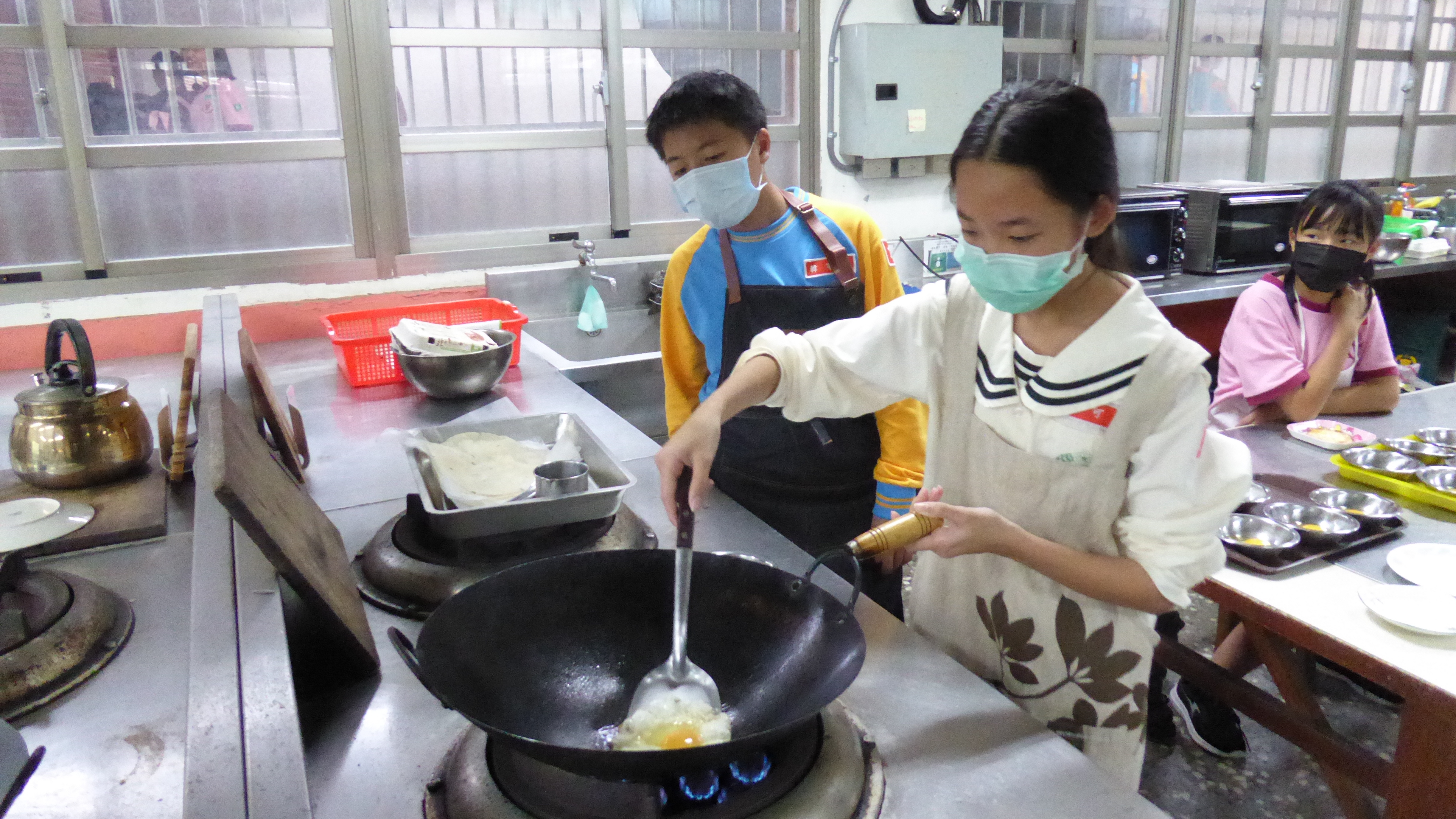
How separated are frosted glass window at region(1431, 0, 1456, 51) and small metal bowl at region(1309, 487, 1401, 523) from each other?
192 inches

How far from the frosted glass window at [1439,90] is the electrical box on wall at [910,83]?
134 inches

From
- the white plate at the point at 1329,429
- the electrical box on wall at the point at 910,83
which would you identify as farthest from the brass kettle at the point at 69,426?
the electrical box on wall at the point at 910,83

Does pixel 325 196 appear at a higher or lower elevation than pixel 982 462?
higher

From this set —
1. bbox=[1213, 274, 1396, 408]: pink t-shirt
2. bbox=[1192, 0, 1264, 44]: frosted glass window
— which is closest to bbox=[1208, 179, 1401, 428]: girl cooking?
bbox=[1213, 274, 1396, 408]: pink t-shirt

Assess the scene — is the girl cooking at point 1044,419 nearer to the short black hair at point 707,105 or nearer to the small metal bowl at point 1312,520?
the short black hair at point 707,105

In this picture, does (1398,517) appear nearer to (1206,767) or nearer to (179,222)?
(1206,767)

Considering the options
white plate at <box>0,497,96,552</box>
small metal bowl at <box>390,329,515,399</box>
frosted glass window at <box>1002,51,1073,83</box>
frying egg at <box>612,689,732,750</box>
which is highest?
frosted glass window at <box>1002,51,1073,83</box>

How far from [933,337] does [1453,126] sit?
6.13 metres

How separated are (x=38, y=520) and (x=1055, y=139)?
4.94 ft

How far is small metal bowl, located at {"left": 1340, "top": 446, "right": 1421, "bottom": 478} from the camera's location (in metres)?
1.75

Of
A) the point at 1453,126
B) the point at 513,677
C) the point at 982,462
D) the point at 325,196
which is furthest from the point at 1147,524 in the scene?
the point at 1453,126

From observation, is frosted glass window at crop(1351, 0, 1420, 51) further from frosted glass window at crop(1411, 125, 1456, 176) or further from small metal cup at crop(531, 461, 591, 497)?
small metal cup at crop(531, 461, 591, 497)

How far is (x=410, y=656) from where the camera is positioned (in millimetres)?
794

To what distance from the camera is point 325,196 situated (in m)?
2.81
